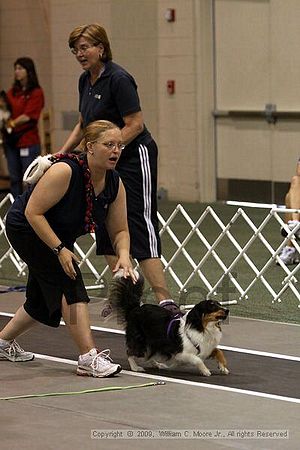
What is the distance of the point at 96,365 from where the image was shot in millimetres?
5762

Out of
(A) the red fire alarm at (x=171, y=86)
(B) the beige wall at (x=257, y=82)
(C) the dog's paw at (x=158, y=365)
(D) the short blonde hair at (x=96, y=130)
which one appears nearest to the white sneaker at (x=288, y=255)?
(C) the dog's paw at (x=158, y=365)

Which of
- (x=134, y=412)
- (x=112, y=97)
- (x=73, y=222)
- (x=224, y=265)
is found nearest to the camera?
(x=134, y=412)

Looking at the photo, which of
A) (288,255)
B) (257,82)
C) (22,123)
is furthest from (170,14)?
(288,255)

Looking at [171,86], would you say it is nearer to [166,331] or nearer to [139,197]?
[139,197]

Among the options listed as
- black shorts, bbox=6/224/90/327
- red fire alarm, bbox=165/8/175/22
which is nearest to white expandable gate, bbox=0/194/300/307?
black shorts, bbox=6/224/90/327

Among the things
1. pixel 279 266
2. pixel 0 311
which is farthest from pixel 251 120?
pixel 0 311

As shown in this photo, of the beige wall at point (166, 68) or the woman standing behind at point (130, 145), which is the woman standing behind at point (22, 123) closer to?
the beige wall at point (166, 68)

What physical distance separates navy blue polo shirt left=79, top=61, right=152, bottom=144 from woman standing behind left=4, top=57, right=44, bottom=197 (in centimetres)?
488

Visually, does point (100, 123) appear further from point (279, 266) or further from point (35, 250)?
point (279, 266)

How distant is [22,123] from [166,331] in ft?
21.0

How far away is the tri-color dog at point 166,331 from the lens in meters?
5.69

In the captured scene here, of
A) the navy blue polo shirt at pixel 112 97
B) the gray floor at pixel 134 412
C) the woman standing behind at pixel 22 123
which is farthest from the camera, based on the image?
the woman standing behind at pixel 22 123

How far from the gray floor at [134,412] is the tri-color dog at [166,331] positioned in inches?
4.4

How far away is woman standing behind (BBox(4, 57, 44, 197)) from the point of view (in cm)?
1184
